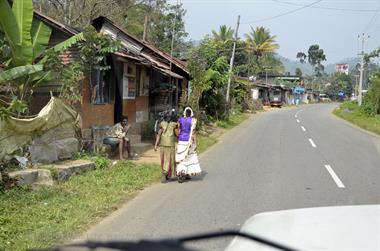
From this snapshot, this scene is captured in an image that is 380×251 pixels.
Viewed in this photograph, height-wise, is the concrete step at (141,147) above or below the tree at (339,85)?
below

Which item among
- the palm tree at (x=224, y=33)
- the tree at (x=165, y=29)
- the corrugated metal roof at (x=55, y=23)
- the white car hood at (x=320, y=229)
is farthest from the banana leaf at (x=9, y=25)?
the palm tree at (x=224, y=33)

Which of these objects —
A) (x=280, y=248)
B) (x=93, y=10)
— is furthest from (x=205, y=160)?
(x=93, y=10)

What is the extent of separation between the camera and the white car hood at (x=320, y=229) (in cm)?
241

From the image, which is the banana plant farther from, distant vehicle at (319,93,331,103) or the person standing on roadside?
distant vehicle at (319,93,331,103)

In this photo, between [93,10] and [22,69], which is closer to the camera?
[22,69]

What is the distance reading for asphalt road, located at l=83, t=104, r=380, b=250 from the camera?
715cm

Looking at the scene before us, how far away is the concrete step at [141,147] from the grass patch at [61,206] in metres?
4.22

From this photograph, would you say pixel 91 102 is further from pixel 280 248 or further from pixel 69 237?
pixel 280 248

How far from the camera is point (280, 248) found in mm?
2193

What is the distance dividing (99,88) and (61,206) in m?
7.69

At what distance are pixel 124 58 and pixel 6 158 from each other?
6396mm

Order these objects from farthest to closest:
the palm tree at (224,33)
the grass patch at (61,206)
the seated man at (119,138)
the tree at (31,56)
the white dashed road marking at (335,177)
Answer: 1. the palm tree at (224,33)
2. the seated man at (119,138)
3. the white dashed road marking at (335,177)
4. the tree at (31,56)
5. the grass patch at (61,206)

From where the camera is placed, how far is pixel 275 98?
239ft

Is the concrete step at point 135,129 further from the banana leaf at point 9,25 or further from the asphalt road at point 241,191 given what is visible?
the banana leaf at point 9,25
